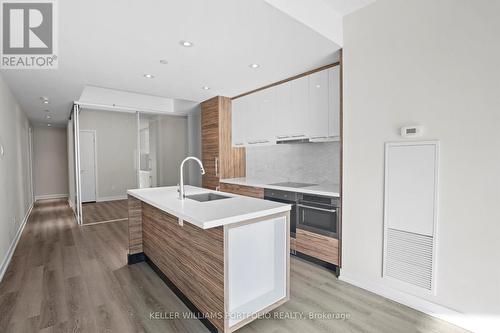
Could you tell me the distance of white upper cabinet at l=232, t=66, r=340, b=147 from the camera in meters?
2.98

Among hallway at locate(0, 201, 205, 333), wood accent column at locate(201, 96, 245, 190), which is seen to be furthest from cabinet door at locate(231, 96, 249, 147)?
hallway at locate(0, 201, 205, 333)

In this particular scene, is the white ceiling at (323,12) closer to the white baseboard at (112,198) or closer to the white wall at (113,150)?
the white wall at (113,150)

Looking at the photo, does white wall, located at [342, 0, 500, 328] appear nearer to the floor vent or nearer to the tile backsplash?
the floor vent

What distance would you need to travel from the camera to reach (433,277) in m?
2.02

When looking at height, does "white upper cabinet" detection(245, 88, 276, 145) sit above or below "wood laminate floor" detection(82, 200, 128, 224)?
above

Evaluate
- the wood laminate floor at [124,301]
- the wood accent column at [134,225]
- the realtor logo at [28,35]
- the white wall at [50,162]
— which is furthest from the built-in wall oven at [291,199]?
the white wall at [50,162]

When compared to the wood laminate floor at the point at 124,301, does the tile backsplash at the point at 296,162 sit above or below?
above

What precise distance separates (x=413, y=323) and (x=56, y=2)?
11.5ft

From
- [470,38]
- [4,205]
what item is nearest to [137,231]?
→ [4,205]

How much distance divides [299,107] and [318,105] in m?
0.32

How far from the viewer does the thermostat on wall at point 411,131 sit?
2059 millimetres

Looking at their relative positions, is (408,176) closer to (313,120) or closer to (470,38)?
(470,38)

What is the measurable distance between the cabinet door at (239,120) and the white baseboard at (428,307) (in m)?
2.73

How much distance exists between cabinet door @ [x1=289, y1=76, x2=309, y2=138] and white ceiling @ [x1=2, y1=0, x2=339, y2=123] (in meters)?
0.16
